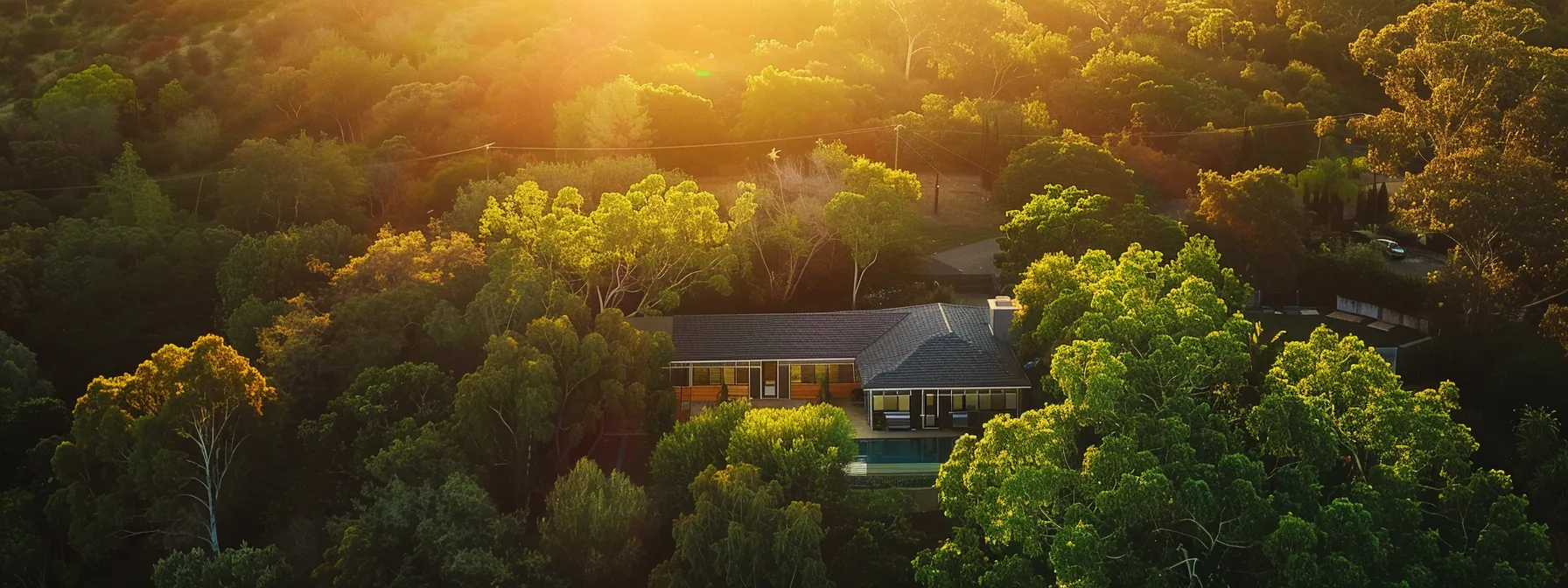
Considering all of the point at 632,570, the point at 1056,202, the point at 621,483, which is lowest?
the point at 632,570

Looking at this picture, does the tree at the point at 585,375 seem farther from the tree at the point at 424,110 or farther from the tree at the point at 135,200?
the tree at the point at 424,110

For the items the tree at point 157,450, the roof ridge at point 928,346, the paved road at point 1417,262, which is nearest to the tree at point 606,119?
the roof ridge at point 928,346

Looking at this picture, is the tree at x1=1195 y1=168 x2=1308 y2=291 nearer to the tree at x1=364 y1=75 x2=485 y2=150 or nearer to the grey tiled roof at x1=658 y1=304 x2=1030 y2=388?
the grey tiled roof at x1=658 y1=304 x2=1030 y2=388

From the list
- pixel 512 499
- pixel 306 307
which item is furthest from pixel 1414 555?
pixel 306 307

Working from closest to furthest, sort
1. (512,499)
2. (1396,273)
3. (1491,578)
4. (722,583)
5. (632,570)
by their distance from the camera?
(1491,578) < (722,583) < (632,570) < (512,499) < (1396,273)

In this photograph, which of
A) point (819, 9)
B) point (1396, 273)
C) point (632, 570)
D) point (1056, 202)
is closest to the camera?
point (632, 570)

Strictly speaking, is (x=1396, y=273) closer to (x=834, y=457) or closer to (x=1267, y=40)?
(x=834, y=457)

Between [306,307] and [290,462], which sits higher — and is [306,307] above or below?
above

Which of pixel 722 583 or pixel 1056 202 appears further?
pixel 1056 202
